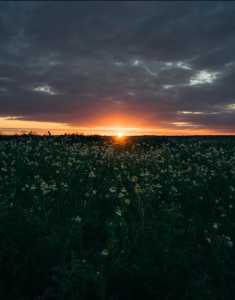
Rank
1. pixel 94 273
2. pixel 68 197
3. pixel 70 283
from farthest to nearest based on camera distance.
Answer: pixel 68 197 < pixel 94 273 < pixel 70 283

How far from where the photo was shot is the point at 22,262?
2705mm

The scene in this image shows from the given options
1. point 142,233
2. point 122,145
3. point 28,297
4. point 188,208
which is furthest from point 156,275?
point 122,145

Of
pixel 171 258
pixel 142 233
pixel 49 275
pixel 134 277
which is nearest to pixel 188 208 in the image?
pixel 142 233

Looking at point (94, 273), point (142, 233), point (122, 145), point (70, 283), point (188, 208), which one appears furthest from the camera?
point (122, 145)

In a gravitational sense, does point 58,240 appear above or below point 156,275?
above

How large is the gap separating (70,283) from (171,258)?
1.13 meters

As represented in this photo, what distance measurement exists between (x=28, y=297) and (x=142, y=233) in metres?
1.59

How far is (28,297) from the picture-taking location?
242 centimetres

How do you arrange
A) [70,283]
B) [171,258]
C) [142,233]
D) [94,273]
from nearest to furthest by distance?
[70,283], [94,273], [171,258], [142,233]

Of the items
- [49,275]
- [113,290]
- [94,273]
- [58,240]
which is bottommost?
[113,290]

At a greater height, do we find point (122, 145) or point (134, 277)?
point (122, 145)

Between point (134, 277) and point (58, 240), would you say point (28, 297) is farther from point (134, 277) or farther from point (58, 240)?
point (134, 277)

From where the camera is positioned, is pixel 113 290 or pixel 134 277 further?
pixel 113 290

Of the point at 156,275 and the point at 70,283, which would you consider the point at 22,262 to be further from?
the point at 156,275
